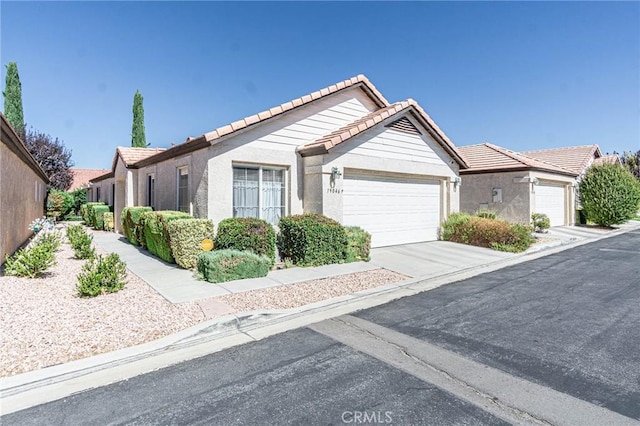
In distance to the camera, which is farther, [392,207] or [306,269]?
[392,207]

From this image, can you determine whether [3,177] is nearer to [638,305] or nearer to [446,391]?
[446,391]

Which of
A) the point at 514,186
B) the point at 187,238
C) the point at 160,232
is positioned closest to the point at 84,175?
the point at 160,232

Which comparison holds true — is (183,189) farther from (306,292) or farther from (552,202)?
(552,202)

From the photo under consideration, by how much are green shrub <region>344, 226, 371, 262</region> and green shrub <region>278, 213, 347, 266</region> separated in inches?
6.7

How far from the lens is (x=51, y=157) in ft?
86.8

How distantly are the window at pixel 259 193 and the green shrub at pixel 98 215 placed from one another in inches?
488

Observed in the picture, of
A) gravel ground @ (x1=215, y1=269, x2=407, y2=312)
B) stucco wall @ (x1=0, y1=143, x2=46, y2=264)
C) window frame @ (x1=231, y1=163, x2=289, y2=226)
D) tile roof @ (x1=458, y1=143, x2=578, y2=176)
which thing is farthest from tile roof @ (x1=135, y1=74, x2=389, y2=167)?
tile roof @ (x1=458, y1=143, x2=578, y2=176)

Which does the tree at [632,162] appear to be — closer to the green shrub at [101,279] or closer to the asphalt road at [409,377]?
the asphalt road at [409,377]

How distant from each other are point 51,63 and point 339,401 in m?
15.3

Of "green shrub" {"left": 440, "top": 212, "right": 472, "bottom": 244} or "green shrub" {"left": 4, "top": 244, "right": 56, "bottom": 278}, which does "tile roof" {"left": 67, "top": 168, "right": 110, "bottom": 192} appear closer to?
"green shrub" {"left": 4, "top": 244, "right": 56, "bottom": 278}

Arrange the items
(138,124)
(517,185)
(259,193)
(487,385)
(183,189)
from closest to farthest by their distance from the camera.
Result: (487,385), (259,193), (183,189), (517,185), (138,124)

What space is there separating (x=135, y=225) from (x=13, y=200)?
3.45 meters

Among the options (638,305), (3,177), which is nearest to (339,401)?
(638,305)

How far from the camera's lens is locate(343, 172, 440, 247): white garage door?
11.6 m
